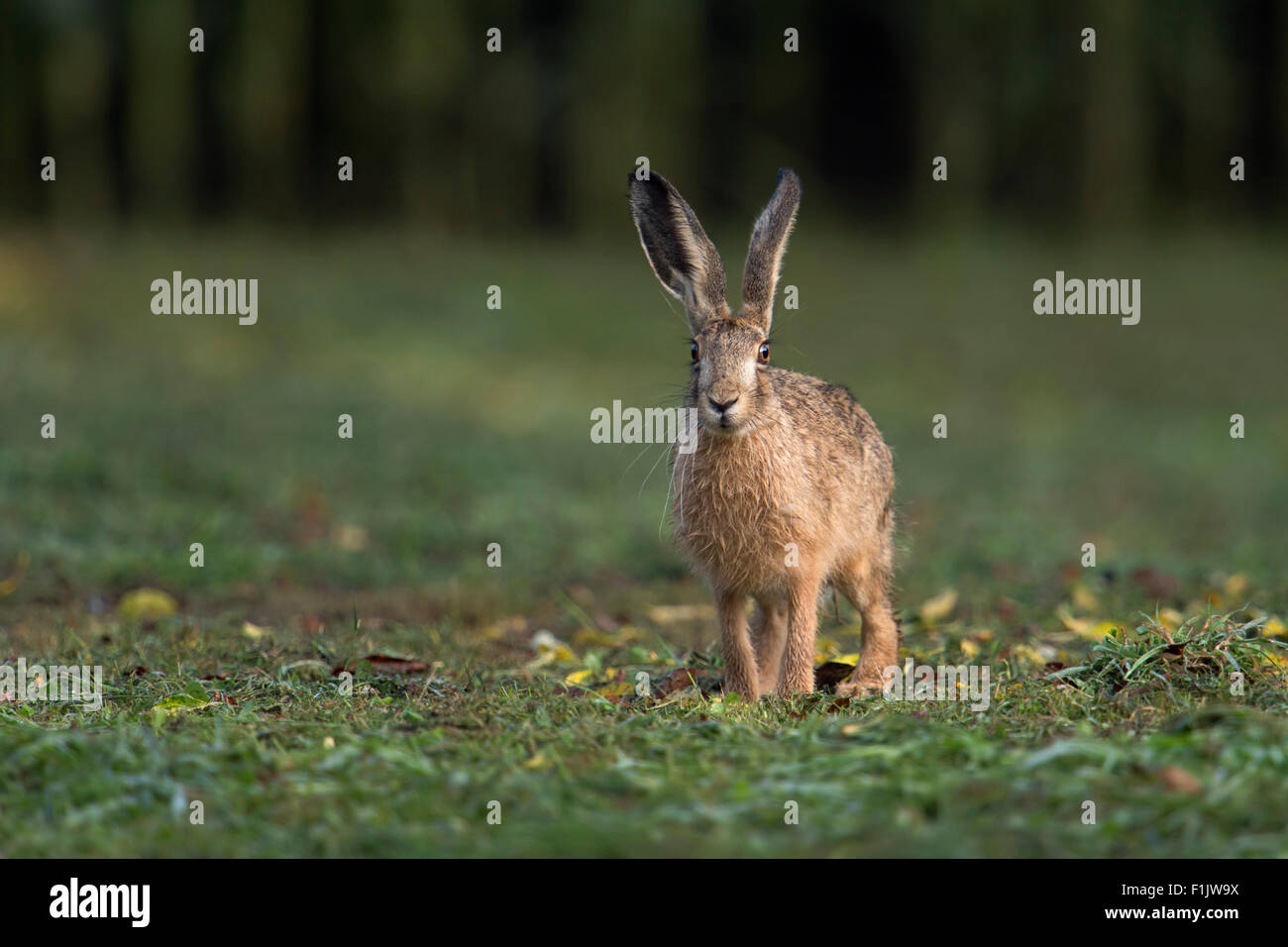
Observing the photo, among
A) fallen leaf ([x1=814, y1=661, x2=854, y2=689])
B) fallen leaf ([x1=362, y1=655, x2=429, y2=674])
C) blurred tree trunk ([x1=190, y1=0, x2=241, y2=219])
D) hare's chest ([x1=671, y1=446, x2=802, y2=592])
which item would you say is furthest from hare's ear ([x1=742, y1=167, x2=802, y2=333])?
blurred tree trunk ([x1=190, y1=0, x2=241, y2=219])

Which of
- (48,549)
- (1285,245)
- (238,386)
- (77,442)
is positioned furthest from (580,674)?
(1285,245)

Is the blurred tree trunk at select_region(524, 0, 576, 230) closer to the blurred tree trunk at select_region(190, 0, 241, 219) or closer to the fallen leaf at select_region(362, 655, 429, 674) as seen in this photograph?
the blurred tree trunk at select_region(190, 0, 241, 219)

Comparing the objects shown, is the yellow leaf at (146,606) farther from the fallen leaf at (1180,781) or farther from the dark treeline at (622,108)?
the dark treeline at (622,108)

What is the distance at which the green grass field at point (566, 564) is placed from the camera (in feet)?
13.6

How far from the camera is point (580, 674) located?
6.26 meters

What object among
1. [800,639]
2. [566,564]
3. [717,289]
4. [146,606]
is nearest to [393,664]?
[800,639]

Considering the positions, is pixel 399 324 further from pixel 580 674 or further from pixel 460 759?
pixel 460 759

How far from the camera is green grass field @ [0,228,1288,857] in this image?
414 cm

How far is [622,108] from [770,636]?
20456 millimetres

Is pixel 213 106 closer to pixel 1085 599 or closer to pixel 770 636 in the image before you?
pixel 1085 599

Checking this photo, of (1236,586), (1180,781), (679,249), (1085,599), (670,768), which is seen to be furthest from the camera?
(1236,586)

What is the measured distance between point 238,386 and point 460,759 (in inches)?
449

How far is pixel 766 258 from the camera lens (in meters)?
6.12

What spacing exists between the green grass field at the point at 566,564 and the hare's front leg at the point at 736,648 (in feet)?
0.83
